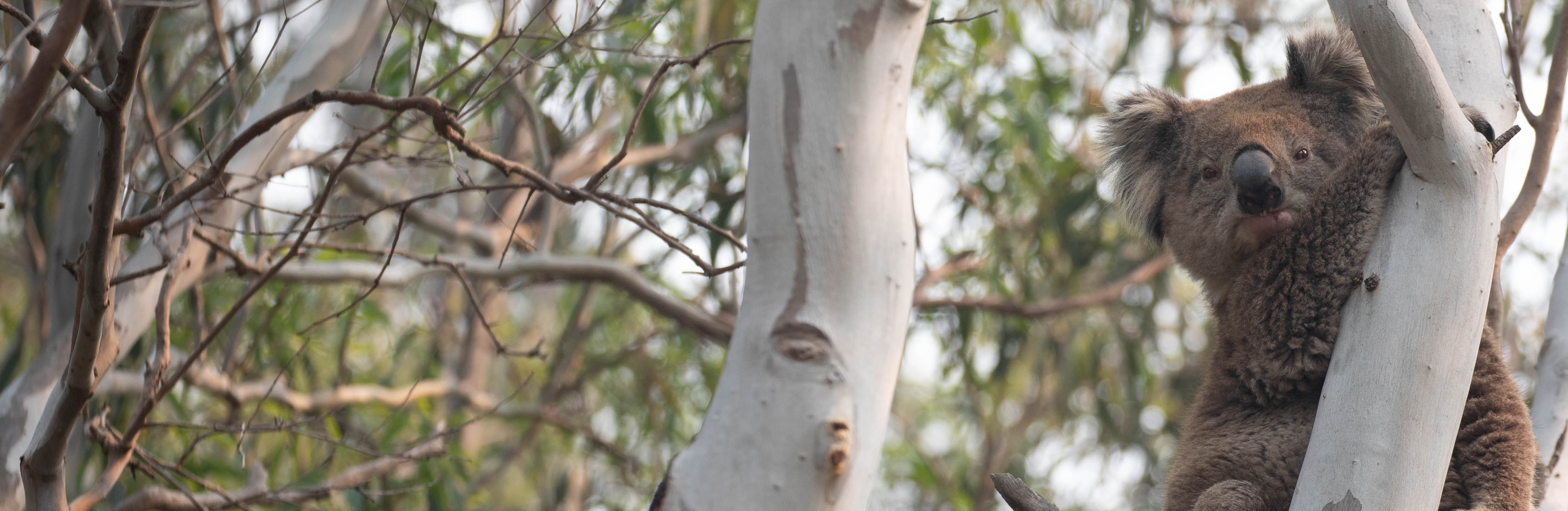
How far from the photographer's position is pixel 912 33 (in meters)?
1.28

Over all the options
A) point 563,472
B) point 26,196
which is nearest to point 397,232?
point 26,196

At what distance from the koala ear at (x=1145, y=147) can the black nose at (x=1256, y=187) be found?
0.35 metres

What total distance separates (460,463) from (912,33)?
322 centimetres

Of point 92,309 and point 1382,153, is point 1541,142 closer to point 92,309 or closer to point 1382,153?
point 1382,153

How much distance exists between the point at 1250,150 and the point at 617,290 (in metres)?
3.74

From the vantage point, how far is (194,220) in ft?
8.60

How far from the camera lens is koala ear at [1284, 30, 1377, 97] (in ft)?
6.88

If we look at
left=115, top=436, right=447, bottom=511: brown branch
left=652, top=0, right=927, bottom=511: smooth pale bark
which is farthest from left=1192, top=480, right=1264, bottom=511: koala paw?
left=115, top=436, right=447, bottom=511: brown branch

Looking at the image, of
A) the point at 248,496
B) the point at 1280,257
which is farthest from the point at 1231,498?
the point at 248,496

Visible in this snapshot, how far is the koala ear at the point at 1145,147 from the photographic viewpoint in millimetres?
2402

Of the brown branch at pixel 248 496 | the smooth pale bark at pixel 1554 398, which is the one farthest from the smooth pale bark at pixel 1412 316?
the brown branch at pixel 248 496

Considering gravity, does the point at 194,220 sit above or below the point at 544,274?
below

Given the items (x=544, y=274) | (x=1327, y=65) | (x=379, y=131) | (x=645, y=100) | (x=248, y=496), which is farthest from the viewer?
(x=544, y=274)

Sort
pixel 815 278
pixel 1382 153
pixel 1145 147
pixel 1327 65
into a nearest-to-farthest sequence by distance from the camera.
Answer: pixel 815 278 < pixel 1382 153 < pixel 1327 65 < pixel 1145 147
